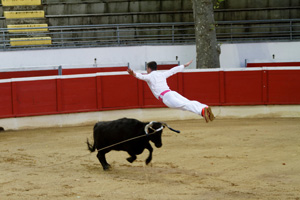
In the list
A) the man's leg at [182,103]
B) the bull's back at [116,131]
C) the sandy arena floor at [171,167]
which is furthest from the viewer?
the man's leg at [182,103]

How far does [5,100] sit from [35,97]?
785mm

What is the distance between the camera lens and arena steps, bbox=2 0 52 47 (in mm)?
21156

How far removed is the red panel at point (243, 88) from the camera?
54.2 feet

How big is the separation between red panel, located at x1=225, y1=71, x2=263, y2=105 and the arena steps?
25.2 feet

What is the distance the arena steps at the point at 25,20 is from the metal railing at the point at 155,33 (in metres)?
Result: 0.09

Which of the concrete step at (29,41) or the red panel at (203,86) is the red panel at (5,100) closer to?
the red panel at (203,86)

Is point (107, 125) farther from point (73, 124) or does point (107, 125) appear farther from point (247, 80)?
point (247, 80)

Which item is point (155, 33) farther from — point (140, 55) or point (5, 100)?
point (5, 100)

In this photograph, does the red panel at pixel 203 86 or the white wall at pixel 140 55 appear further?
the white wall at pixel 140 55

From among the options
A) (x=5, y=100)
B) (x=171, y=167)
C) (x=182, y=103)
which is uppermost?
(x=182, y=103)

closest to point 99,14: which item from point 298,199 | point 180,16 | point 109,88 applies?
point 180,16

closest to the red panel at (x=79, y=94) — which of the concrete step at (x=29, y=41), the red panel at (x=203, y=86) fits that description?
the red panel at (x=203, y=86)

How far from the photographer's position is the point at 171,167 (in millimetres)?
10039

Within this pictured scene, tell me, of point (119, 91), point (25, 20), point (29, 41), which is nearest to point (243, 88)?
point (119, 91)
